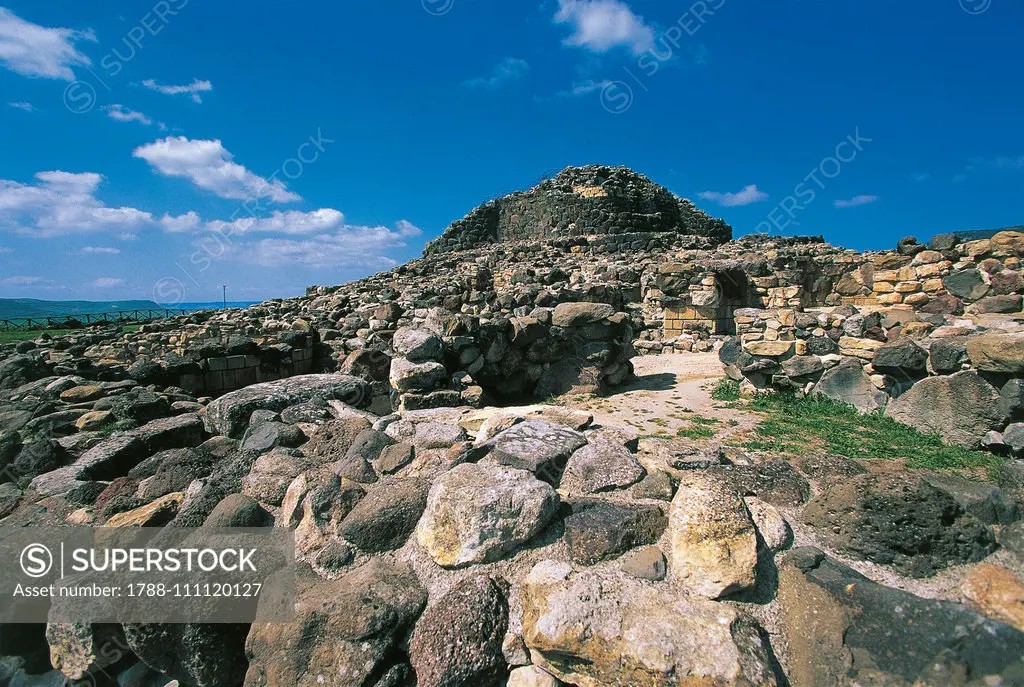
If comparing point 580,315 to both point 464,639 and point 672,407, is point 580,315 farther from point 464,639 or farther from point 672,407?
point 464,639

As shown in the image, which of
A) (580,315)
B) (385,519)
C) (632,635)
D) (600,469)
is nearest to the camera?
(632,635)

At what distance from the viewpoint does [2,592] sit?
2850 millimetres

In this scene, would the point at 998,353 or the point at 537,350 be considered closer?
the point at 998,353

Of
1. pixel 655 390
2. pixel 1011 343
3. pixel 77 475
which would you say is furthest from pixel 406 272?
pixel 1011 343

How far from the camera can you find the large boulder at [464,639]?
2.12 meters

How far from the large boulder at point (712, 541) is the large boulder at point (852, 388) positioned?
129 inches

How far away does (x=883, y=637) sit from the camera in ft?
5.84

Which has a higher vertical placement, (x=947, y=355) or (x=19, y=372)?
(x=947, y=355)

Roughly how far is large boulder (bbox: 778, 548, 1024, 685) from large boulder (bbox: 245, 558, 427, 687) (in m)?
1.65

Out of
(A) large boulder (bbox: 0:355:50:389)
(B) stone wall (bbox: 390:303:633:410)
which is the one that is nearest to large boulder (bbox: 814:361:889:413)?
(B) stone wall (bbox: 390:303:633:410)

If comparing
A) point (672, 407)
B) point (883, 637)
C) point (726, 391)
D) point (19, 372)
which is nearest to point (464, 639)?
point (883, 637)

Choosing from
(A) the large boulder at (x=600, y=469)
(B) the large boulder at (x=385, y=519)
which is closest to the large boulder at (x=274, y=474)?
(B) the large boulder at (x=385, y=519)

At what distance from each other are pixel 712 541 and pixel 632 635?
568 millimetres

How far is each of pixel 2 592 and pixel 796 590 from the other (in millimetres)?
4267
